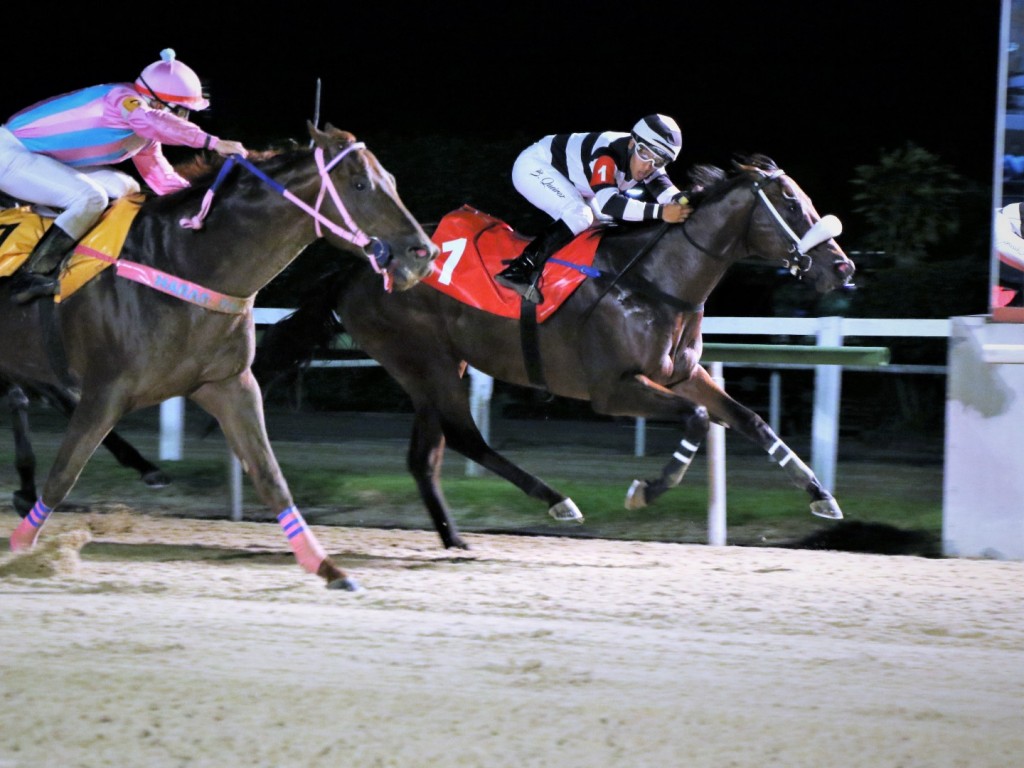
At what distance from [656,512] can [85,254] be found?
338 cm

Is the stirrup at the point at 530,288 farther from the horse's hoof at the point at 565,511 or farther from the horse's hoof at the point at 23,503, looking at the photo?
the horse's hoof at the point at 23,503

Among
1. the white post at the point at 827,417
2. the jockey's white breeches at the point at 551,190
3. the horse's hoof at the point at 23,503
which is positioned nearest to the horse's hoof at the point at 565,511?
the jockey's white breeches at the point at 551,190

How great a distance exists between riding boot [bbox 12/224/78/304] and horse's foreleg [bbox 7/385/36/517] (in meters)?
1.39

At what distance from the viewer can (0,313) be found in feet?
18.7

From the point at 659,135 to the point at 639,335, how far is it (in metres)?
0.92

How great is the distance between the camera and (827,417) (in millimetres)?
7273

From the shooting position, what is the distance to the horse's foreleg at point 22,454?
22.0 feet

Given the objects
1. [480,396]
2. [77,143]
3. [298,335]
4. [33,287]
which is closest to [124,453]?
[298,335]

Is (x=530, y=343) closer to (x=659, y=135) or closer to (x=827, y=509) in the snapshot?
(x=659, y=135)

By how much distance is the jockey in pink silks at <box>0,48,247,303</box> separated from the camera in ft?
A: 17.5

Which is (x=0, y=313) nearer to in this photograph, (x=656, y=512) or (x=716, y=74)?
(x=656, y=512)

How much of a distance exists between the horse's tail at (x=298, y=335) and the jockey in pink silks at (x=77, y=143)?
159cm

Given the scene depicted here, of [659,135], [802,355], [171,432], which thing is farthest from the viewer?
[171,432]

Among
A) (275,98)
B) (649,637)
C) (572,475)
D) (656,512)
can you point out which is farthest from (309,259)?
(649,637)
